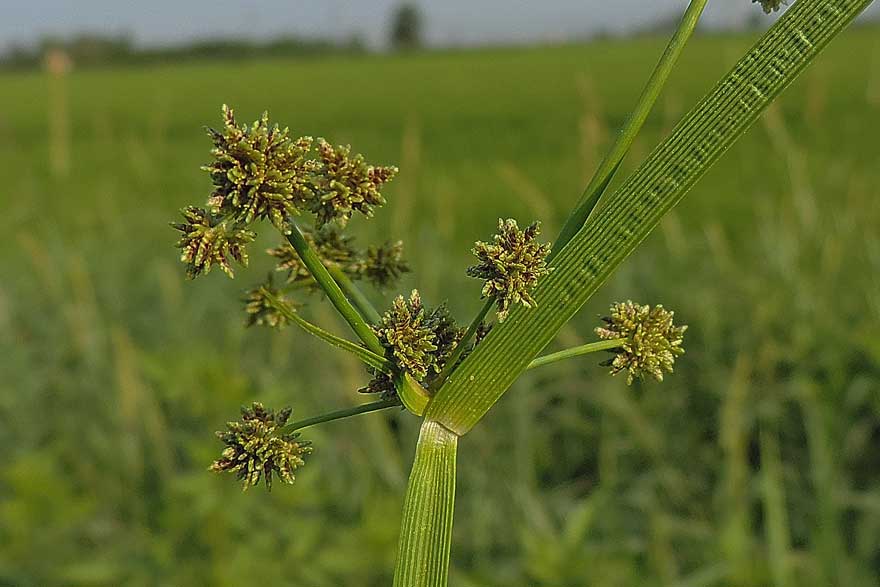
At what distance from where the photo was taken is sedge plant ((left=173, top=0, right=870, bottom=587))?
493 mm

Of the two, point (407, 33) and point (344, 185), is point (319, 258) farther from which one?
point (407, 33)

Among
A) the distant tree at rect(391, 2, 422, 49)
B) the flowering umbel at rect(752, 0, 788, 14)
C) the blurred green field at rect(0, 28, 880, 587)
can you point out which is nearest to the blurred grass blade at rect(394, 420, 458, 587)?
the flowering umbel at rect(752, 0, 788, 14)

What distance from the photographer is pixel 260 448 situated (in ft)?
1.85

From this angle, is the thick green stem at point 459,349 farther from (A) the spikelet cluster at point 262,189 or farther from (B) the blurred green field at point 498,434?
(B) the blurred green field at point 498,434

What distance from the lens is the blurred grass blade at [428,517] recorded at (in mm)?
520

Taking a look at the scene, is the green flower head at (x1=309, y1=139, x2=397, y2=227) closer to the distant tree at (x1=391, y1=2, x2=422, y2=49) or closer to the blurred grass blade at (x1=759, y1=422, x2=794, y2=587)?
the blurred grass blade at (x1=759, y1=422, x2=794, y2=587)

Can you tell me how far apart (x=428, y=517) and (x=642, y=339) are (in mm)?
193

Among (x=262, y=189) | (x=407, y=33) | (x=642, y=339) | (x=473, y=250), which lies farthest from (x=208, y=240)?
(x=407, y=33)

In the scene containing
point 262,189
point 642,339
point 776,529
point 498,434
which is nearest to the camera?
point 262,189

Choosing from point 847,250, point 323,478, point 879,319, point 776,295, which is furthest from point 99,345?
point 847,250

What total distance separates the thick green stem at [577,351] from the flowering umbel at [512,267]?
0.04m

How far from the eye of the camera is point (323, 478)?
12.0 feet

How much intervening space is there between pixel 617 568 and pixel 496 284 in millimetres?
2311

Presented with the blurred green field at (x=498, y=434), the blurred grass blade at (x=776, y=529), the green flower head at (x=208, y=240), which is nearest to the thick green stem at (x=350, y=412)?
the green flower head at (x=208, y=240)
